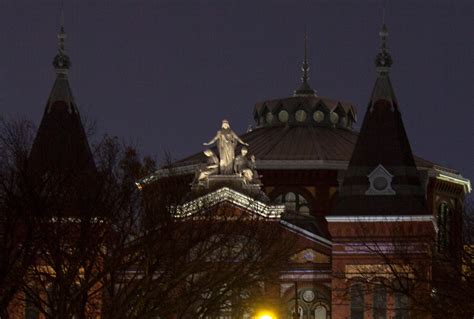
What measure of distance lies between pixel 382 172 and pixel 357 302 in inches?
285

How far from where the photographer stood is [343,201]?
116 metres

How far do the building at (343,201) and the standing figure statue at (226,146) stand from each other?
2.21 feet

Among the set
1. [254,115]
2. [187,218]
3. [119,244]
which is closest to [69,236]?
[119,244]

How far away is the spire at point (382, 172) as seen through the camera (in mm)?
114938

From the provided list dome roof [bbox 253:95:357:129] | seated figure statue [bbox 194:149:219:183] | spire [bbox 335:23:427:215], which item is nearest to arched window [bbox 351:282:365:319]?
spire [bbox 335:23:427:215]

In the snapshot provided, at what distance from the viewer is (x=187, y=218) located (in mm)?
89438

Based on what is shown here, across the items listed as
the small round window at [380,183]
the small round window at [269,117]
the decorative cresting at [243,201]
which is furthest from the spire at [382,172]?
the small round window at [269,117]

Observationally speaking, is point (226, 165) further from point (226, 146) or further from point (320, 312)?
point (320, 312)

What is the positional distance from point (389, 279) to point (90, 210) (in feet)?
112

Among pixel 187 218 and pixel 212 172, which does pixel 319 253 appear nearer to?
A: pixel 212 172

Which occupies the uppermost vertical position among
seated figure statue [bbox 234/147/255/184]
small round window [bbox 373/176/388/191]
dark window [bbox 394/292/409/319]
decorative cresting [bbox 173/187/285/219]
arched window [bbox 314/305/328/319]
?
seated figure statue [bbox 234/147/255/184]

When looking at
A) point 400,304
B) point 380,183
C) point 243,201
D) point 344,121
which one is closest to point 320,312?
point 400,304

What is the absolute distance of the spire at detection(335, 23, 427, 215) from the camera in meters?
115

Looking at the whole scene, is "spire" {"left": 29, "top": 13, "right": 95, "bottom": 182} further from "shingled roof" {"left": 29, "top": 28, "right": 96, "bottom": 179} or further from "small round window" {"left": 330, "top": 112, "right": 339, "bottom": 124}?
"small round window" {"left": 330, "top": 112, "right": 339, "bottom": 124}
